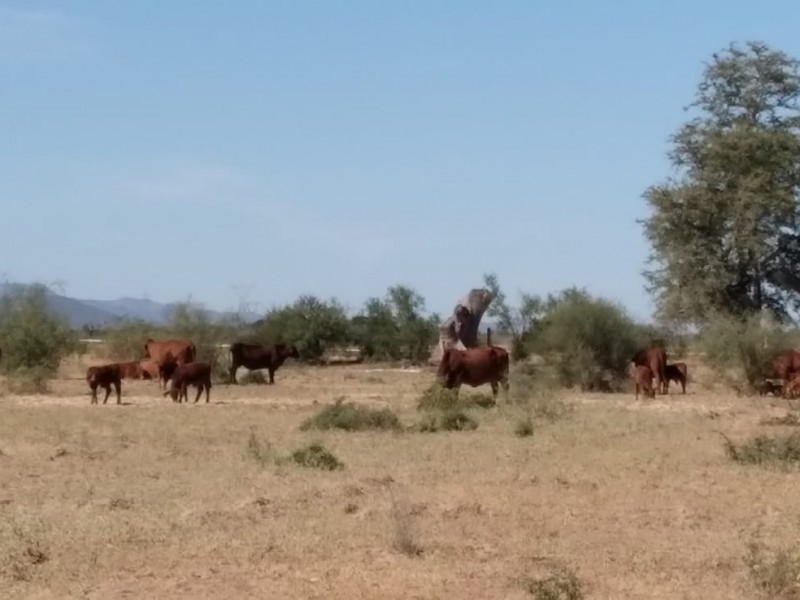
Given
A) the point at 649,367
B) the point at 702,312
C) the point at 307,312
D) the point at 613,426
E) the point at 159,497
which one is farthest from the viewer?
the point at 307,312

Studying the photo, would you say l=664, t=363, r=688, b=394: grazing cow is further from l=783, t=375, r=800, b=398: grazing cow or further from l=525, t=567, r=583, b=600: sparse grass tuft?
l=525, t=567, r=583, b=600: sparse grass tuft

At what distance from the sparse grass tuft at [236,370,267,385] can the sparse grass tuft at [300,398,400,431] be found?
15.3m

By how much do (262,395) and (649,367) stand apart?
875cm

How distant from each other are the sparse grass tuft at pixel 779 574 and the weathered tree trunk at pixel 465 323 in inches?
1201

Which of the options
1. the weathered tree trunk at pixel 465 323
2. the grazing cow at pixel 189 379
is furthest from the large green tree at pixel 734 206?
the grazing cow at pixel 189 379

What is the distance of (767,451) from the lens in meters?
16.9

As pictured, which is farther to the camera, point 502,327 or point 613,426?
point 502,327

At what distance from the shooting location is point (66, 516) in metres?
13.1

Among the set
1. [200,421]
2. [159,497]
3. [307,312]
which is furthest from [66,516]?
[307,312]

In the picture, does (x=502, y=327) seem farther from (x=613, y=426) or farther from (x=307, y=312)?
(x=613, y=426)

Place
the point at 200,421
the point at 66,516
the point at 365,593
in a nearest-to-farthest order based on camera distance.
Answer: the point at 365,593, the point at 66,516, the point at 200,421

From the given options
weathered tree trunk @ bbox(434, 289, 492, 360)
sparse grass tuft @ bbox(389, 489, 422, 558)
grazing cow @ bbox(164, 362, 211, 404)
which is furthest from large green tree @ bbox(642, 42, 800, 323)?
sparse grass tuft @ bbox(389, 489, 422, 558)

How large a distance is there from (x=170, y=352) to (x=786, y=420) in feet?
59.3

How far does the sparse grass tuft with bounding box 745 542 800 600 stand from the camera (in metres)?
9.80
